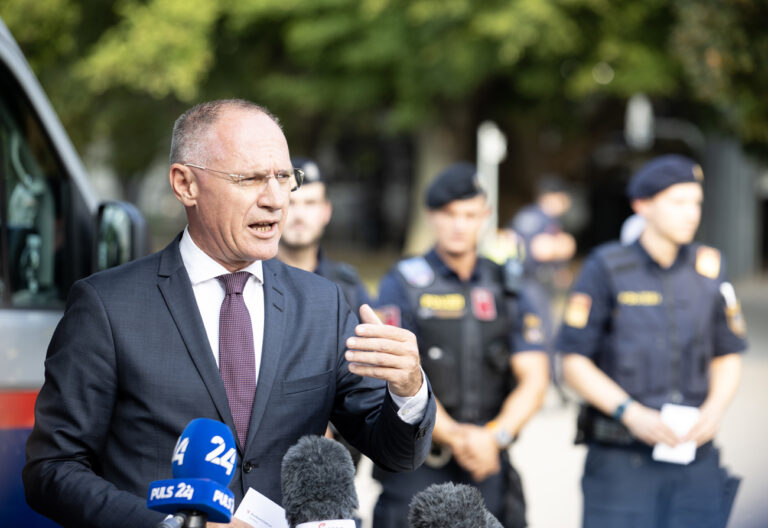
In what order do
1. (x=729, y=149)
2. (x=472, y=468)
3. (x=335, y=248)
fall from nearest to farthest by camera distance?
(x=472, y=468) → (x=729, y=149) → (x=335, y=248)

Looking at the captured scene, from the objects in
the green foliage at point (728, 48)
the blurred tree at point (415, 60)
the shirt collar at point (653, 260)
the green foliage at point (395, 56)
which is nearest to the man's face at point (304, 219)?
the shirt collar at point (653, 260)

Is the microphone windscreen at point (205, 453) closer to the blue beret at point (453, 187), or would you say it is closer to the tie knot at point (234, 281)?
the tie knot at point (234, 281)

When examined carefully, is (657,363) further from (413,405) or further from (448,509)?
(448,509)

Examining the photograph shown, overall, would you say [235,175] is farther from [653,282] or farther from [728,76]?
[728,76]

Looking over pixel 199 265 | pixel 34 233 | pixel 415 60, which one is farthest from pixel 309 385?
pixel 415 60

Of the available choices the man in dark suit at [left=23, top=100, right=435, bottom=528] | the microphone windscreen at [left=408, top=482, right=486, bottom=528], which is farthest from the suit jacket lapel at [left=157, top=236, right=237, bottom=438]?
the microphone windscreen at [left=408, top=482, right=486, bottom=528]

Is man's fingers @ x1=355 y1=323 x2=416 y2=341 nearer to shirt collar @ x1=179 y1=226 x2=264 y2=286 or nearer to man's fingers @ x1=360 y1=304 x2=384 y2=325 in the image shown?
man's fingers @ x1=360 y1=304 x2=384 y2=325

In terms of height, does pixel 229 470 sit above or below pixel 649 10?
below

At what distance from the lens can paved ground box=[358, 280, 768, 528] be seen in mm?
4801

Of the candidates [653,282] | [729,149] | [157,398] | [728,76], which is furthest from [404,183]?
[157,398]

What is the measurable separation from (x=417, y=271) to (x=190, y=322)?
8.07 ft

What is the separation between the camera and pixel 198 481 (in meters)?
1.75

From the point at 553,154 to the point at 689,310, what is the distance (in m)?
23.7

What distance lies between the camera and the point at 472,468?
4422mm
